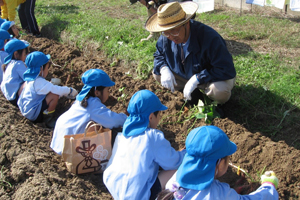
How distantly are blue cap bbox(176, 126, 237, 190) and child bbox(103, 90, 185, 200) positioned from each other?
458 millimetres

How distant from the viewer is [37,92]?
3689 millimetres

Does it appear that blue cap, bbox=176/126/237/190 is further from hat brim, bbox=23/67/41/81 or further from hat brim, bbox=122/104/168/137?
hat brim, bbox=23/67/41/81

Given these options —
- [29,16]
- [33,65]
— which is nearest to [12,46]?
[33,65]

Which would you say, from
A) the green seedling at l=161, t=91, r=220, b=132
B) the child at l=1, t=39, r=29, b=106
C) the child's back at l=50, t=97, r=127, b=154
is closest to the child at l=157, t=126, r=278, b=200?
the child's back at l=50, t=97, r=127, b=154

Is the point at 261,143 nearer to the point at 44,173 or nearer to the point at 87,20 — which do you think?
the point at 44,173

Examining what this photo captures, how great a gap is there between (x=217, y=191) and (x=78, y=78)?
3.47 meters

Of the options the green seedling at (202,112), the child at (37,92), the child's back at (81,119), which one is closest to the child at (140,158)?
the child's back at (81,119)

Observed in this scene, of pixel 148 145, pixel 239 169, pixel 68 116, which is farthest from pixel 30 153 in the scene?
pixel 239 169

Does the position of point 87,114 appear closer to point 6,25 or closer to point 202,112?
point 202,112

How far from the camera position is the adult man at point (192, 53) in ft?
10.2

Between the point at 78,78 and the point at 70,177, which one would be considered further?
the point at 78,78

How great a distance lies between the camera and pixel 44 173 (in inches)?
110

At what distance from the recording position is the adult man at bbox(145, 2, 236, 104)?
3.12 meters

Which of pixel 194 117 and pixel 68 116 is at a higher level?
pixel 68 116
